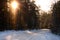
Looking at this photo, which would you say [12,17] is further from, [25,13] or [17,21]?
[25,13]

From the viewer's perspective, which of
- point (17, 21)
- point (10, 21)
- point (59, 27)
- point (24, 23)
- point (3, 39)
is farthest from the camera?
point (24, 23)

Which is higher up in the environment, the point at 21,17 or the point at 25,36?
the point at 21,17

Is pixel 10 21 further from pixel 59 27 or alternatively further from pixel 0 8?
pixel 59 27

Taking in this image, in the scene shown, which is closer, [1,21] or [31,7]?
[1,21]

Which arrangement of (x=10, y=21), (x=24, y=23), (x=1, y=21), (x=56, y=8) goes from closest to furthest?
(x=56, y=8) → (x=1, y=21) → (x=10, y=21) → (x=24, y=23)

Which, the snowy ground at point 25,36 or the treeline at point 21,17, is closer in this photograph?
the snowy ground at point 25,36

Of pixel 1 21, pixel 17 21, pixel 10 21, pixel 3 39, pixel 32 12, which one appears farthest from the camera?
pixel 32 12

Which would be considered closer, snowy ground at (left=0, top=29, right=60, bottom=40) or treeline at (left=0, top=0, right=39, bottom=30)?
snowy ground at (left=0, top=29, right=60, bottom=40)

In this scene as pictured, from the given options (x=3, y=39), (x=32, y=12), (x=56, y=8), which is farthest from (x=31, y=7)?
(x=3, y=39)

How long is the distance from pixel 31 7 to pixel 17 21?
6.40 m

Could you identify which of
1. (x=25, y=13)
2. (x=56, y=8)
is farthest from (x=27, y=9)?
(x=56, y=8)

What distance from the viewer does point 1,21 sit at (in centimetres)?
2234

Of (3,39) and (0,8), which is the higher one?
(0,8)

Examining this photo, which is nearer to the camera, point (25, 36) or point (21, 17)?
point (25, 36)
